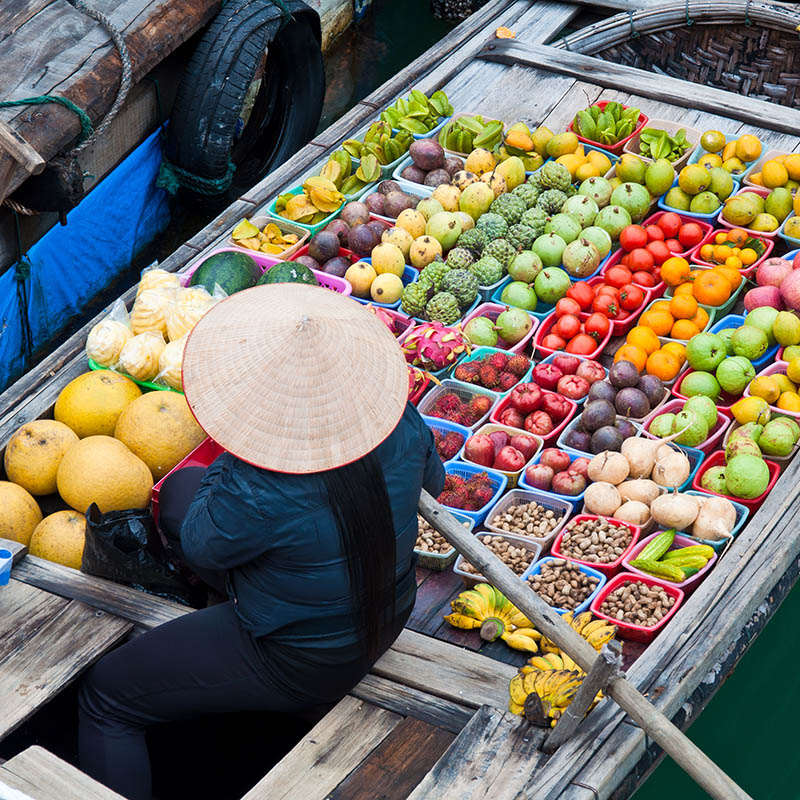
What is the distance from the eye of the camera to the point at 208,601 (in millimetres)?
2904

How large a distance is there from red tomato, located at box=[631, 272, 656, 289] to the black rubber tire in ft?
6.91

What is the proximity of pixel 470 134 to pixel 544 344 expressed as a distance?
133cm

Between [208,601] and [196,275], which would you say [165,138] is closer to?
[196,275]

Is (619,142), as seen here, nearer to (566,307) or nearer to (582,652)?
(566,307)

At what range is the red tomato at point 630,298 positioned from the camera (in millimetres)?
3814

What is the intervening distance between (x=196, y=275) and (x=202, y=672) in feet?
5.83

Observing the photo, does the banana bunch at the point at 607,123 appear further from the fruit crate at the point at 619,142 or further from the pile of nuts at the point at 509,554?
the pile of nuts at the point at 509,554

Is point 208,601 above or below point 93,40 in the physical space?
below

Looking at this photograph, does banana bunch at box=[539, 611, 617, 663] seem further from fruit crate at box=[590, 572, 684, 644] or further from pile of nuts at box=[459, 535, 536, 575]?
pile of nuts at box=[459, 535, 536, 575]

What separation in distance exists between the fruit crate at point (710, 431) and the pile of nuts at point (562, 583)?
60 cm

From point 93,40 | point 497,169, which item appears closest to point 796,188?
point 497,169

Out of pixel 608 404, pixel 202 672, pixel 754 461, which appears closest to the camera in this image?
pixel 202 672

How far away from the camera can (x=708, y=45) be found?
18.0 ft

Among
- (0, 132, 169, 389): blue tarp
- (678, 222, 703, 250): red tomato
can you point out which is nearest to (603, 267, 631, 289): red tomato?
(678, 222, 703, 250): red tomato
